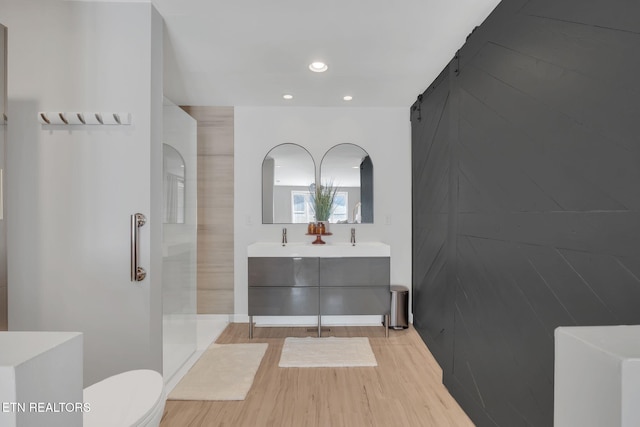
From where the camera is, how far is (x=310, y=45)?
7.27ft

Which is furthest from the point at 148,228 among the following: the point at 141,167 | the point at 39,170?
the point at 39,170

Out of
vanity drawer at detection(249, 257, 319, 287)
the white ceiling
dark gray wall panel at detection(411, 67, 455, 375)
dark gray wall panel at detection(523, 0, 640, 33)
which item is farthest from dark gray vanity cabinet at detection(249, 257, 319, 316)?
dark gray wall panel at detection(523, 0, 640, 33)

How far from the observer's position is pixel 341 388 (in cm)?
225

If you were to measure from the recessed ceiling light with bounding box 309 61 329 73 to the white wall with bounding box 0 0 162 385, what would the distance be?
1122mm

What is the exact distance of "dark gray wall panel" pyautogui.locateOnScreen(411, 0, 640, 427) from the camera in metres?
0.97

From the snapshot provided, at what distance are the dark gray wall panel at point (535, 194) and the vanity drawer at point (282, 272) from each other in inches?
48.7

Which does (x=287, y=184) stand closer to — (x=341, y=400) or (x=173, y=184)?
(x=173, y=184)

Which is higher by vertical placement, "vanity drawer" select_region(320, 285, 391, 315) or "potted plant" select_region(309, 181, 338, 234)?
"potted plant" select_region(309, 181, 338, 234)

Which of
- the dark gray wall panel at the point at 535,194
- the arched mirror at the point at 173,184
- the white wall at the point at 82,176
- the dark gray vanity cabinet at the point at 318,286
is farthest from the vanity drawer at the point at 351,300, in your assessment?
the white wall at the point at 82,176

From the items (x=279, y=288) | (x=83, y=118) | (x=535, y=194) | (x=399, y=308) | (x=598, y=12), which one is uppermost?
(x=598, y=12)

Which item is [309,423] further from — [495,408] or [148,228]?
[148,228]

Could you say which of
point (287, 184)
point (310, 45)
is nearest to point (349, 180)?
point (287, 184)

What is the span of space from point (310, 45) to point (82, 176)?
1.60 meters

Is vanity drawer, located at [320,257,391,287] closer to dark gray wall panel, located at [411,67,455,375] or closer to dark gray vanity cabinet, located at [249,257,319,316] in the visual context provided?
dark gray vanity cabinet, located at [249,257,319,316]
